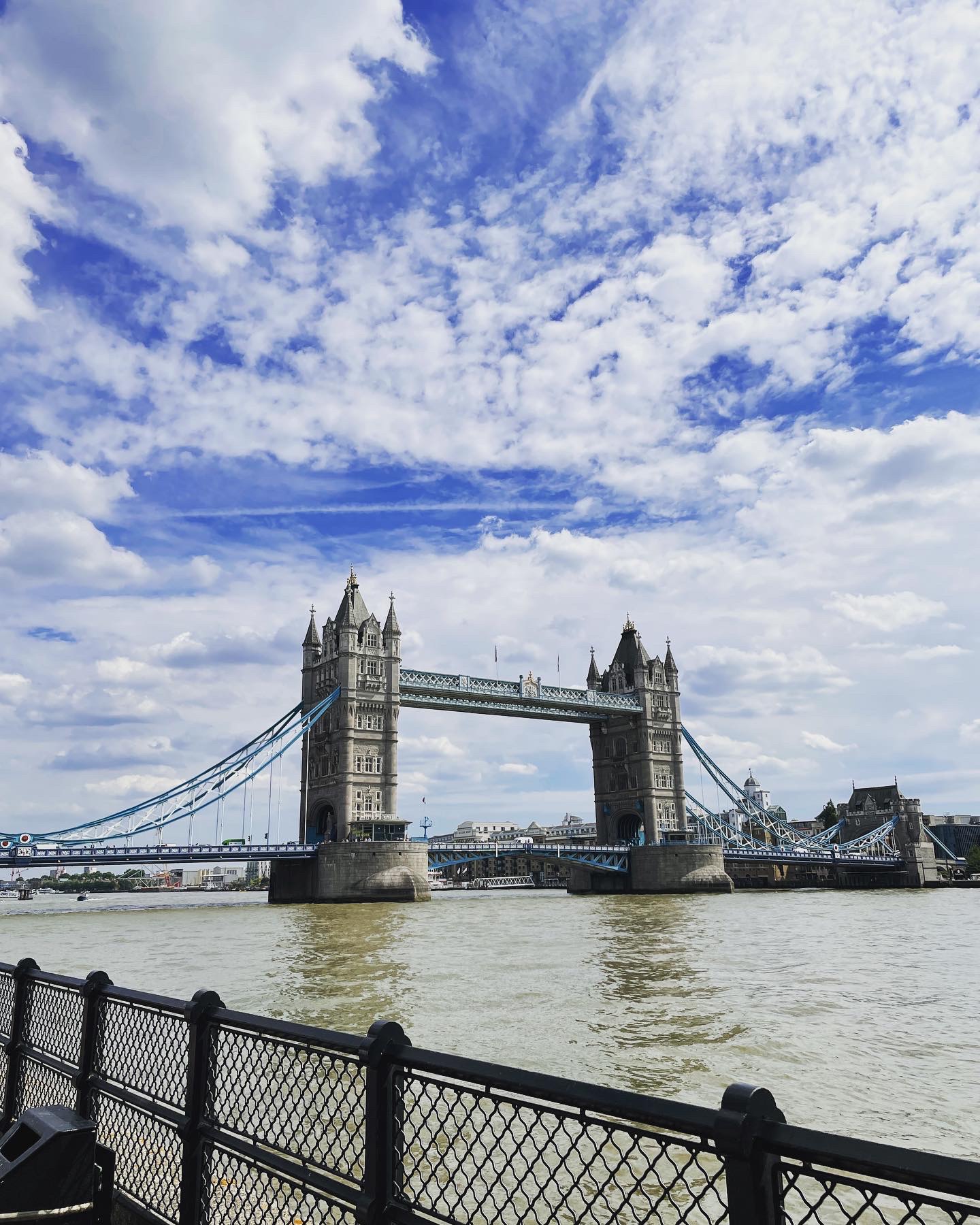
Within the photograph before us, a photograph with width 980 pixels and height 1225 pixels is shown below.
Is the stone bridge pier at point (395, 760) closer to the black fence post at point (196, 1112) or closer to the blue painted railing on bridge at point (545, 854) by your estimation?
the blue painted railing on bridge at point (545, 854)

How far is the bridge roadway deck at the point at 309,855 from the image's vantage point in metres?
53.7

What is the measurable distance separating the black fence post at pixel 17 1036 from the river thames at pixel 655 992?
242 inches

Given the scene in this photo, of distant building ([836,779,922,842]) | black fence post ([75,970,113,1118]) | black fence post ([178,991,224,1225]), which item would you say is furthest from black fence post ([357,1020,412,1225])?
distant building ([836,779,922,842])

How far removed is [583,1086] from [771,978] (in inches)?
711

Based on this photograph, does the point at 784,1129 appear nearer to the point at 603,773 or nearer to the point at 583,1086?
the point at 583,1086

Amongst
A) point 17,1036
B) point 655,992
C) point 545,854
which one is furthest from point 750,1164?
point 545,854

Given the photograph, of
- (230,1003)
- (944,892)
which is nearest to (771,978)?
(230,1003)

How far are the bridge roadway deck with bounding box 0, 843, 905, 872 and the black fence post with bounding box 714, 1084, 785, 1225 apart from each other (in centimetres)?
5790

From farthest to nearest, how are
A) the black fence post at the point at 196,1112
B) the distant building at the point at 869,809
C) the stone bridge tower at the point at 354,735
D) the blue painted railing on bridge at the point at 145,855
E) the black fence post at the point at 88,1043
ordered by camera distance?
1. the distant building at the point at 869,809
2. the stone bridge tower at the point at 354,735
3. the blue painted railing on bridge at the point at 145,855
4. the black fence post at the point at 88,1043
5. the black fence post at the point at 196,1112

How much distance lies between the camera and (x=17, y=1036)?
5680 mm

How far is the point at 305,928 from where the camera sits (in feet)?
115

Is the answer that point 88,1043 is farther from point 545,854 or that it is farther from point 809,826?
point 809,826

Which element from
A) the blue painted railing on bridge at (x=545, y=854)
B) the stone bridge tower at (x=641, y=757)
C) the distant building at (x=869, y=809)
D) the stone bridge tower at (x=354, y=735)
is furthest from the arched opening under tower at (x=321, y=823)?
the distant building at (x=869, y=809)

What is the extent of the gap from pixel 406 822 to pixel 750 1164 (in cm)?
6177
